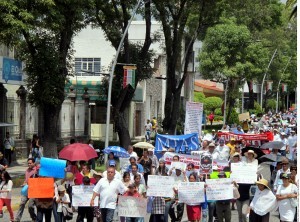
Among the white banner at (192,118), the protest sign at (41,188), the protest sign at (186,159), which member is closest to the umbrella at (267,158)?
the protest sign at (186,159)

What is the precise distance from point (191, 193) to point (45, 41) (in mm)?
13025

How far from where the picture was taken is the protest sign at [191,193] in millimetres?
16312

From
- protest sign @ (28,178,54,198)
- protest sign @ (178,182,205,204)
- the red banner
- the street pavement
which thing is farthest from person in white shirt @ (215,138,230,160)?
the red banner

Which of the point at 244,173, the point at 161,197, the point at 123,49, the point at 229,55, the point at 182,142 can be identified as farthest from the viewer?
the point at 229,55

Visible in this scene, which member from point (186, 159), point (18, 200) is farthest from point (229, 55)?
point (186, 159)

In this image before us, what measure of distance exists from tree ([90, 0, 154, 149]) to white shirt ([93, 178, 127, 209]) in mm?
16982

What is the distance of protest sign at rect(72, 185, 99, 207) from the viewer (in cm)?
1580

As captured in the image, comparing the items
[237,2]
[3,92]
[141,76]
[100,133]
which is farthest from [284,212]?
[100,133]

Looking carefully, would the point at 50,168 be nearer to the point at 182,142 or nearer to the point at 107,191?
the point at 107,191

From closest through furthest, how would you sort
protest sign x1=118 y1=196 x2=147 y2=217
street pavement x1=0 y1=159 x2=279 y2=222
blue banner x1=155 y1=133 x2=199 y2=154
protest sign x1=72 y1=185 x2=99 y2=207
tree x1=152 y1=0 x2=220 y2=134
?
protest sign x1=118 y1=196 x2=147 y2=217 → protest sign x1=72 y1=185 x2=99 y2=207 → street pavement x1=0 y1=159 x2=279 y2=222 → blue banner x1=155 y1=133 x2=199 y2=154 → tree x1=152 y1=0 x2=220 y2=134

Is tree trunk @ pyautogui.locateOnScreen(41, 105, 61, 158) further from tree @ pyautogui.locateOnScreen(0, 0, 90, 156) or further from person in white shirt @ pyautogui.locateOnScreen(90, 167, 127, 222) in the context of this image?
person in white shirt @ pyautogui.locateOnScreen(90, 167, 127, 222)

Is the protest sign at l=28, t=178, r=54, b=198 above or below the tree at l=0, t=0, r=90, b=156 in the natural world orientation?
below

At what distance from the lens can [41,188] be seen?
1562cm

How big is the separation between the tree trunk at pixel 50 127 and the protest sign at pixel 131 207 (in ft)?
43.5
